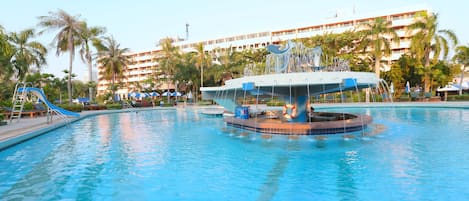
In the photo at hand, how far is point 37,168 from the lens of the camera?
862 cm

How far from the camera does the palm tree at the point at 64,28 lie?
106ft

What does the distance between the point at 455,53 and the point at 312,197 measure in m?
48.5

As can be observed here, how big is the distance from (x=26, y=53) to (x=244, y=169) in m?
39.1

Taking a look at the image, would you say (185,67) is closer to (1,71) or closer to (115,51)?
(115,51)

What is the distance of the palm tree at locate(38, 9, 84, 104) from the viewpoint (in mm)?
32406

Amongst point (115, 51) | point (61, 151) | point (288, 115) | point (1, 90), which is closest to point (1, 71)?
point (1, 90)

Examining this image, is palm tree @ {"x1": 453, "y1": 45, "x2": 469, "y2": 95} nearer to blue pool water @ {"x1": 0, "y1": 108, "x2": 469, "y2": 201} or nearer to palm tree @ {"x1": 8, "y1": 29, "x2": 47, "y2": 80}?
blue pool water @ {"x1": 0, "y1": 108, "x2": 469, "y2": 201}

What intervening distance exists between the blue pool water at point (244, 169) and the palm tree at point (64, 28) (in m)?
24.1

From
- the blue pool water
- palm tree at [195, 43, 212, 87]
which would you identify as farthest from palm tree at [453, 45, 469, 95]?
palm tree at [195, 43, 212, 87]

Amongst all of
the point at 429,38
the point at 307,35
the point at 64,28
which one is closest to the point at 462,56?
the point at 429,38

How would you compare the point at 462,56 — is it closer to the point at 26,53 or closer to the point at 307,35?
the point at 307,35

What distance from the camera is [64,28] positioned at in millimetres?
32938

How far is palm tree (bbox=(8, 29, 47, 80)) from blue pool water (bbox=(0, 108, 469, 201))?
25.3 metres

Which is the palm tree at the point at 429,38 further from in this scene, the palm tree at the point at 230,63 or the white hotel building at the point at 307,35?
the palm tree at the point at 230,63
